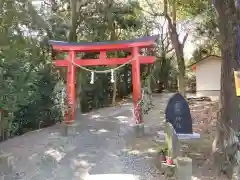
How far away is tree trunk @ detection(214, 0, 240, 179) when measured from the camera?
5172 mm

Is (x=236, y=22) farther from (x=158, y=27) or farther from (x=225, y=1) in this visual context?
(x=158, y=27)

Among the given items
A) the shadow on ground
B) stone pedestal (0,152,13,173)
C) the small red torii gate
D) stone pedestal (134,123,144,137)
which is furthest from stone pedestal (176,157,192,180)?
the small red torii gate

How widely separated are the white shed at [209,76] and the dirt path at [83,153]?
7.89 metres

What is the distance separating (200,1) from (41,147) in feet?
31.3

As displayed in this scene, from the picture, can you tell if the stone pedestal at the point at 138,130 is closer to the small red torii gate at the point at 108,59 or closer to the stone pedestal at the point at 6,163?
the small red torii gate at the point at 108,59

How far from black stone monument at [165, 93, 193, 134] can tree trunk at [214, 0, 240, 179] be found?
4.86 ft

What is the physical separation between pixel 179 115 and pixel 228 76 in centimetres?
189

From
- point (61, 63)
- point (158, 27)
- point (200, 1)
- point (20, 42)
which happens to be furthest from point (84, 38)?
point (158, 27)

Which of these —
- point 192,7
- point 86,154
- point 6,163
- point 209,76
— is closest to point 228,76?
point 86,154

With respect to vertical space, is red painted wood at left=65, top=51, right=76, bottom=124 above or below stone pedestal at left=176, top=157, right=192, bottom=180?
above

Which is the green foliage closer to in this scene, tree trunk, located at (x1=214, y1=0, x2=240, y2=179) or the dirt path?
the dirt path

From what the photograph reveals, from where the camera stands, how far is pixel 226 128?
5.38m

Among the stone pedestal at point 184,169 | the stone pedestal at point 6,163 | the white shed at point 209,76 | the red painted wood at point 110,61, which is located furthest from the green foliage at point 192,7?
the stone pedestal at point 6,163

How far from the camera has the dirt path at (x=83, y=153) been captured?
5.79 metres
